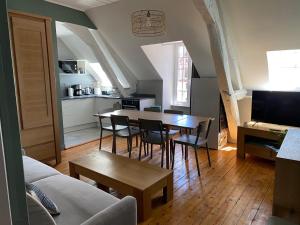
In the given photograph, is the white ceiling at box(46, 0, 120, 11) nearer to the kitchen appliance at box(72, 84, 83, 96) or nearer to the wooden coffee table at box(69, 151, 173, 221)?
the kitchen appliance at box(72, 84, 83, 96)

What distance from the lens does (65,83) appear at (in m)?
5.89

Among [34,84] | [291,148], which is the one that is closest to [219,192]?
[291,148]

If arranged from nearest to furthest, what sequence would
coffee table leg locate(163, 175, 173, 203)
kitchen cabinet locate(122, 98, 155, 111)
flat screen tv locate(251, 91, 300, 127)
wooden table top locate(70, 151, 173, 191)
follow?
wooden table top locate(70, 151, 173, 191), coffee table leg locate(163, 175, 173, 203), flat screen tv locate(251, 91, 300, 127), kitchen cabinet locate(122, 98, 155, 111)

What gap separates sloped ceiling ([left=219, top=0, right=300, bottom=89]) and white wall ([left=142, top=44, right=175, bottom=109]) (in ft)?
5.97

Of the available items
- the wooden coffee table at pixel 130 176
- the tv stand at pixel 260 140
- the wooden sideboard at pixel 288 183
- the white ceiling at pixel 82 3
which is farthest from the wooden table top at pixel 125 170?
→ the white ceiling at pixel 82 3

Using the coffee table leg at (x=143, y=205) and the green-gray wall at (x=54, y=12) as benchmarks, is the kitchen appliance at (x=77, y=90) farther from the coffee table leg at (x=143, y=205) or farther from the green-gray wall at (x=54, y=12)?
the coffee table leg at (x=143, y=205)

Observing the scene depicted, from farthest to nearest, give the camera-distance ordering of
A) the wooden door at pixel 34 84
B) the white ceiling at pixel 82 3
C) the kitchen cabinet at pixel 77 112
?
the kitchen cabinet at pixel 77 112 < the white ceiling at pixel 82 3 < the wooden door at pixel 34 84

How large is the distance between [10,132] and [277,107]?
3.87 metres

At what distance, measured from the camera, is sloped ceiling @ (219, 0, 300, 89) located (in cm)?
281

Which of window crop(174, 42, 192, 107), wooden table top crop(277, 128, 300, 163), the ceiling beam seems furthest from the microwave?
wooden table top crop(277, 128, 300, 163)

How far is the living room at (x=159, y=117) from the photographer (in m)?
1.52

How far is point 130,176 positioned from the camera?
91.8 inches

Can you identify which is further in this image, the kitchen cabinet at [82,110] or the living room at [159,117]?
the kitchen cabinet at [82,110]

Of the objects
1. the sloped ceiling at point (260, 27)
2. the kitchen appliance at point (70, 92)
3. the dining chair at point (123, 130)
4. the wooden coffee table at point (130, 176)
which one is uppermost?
the sloped ceiling at point (260, 27)
